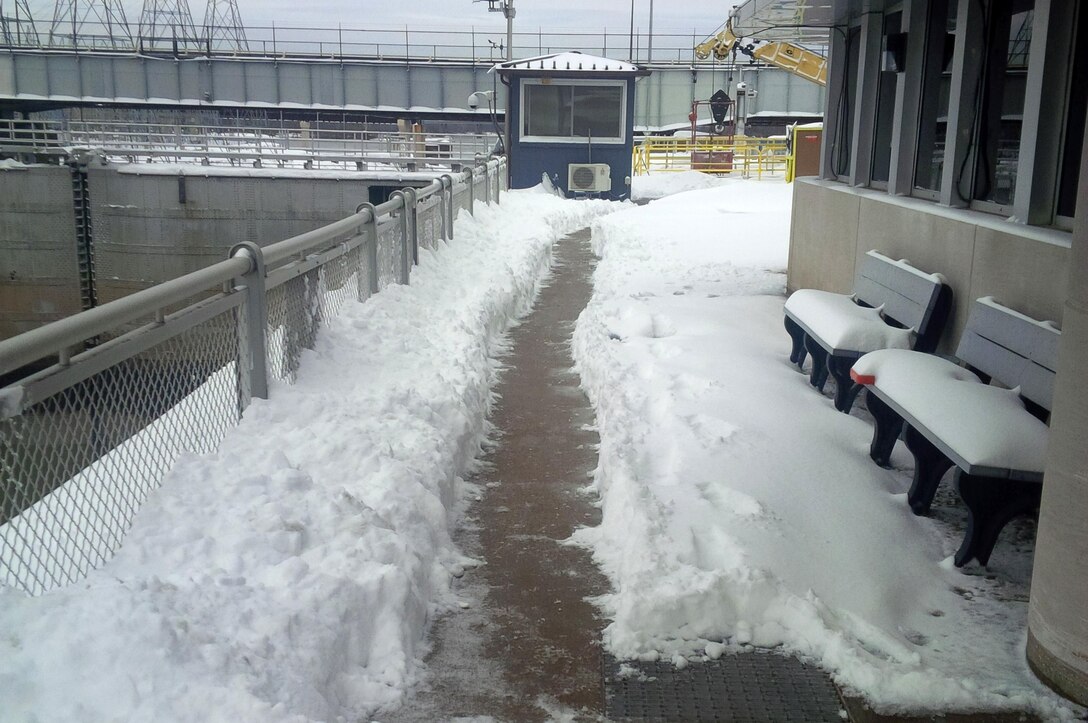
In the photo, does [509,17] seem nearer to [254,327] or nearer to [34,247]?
[34,247]

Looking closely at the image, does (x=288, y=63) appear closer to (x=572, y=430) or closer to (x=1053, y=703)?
(x=572, y=430)

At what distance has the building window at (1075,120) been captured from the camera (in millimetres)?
5684

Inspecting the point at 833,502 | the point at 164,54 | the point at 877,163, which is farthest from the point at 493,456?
the point at 164,54

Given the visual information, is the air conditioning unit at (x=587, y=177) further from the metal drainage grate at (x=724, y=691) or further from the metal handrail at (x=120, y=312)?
the metal drainage grate at (x=724, y=691)

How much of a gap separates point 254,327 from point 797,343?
14.3 ft

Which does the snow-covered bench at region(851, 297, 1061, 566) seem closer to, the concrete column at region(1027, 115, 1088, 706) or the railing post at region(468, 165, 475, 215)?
the concrete column at region(1027, 115, 1088, 706)

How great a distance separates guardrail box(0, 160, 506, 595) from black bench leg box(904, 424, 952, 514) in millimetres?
3393

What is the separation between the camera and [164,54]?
4906 cm

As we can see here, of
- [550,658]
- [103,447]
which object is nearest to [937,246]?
[550,658]

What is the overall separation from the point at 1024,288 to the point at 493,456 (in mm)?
3192

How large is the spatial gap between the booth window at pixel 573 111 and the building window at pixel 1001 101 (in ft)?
74.4

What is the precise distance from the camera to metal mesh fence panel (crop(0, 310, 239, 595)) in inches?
137

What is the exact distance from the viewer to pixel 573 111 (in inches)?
1148

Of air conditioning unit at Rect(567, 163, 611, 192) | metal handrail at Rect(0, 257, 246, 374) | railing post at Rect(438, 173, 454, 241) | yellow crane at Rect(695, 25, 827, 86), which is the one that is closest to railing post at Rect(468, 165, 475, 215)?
railing post at Rect(438, 173, 454, 241)
